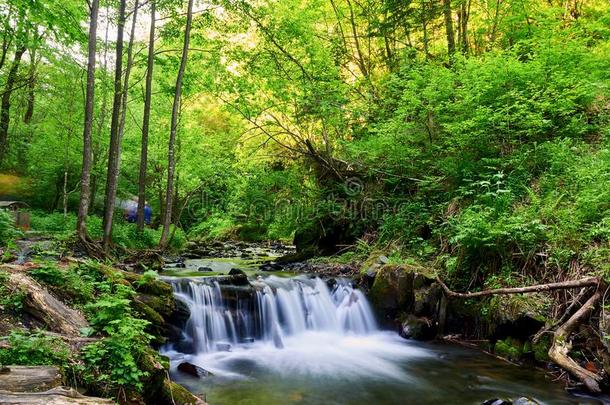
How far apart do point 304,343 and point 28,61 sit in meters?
20.6

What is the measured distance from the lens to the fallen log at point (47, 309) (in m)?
4.61

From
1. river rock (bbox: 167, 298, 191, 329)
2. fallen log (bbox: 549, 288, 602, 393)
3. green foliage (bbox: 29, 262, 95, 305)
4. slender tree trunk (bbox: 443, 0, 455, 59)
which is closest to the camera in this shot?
green foliage (bbox: 29, 262, 95, 305)

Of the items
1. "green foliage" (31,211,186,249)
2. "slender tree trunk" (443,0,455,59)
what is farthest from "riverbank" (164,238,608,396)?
"slender tree trunk" (443,0,455,59)

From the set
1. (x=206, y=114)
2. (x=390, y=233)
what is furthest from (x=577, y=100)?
(x=206, y=114)

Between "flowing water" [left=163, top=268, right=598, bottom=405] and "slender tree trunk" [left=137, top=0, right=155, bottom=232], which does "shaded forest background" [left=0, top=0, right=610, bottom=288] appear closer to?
"slender tree trunk" [left=137, top=0, right=155, bottom=232]

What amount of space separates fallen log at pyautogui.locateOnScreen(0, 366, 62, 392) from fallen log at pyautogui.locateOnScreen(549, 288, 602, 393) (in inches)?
256

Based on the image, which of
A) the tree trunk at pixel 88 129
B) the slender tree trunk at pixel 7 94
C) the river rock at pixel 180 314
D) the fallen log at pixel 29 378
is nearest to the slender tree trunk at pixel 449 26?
the tree trunk at pixel 88 129

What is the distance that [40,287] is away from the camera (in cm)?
517

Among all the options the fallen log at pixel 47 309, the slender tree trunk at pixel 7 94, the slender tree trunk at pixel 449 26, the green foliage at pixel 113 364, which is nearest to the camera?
the green foliage at pixel 113 364

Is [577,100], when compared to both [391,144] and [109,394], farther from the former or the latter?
[109,394]

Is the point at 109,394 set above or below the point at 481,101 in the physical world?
below

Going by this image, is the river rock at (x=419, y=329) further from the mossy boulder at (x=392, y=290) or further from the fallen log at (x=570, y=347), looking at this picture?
the fallen log at (x=570, y=347)

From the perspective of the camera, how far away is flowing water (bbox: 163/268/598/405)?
6.38 m

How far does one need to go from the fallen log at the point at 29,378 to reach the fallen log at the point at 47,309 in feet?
4.35
